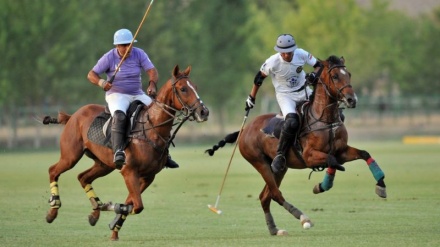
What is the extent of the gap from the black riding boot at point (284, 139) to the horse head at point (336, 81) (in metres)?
0.70

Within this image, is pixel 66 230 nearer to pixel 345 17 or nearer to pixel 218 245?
pixel 218 245

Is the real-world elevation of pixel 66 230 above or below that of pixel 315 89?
below

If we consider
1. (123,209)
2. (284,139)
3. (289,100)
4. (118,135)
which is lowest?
(123,209)

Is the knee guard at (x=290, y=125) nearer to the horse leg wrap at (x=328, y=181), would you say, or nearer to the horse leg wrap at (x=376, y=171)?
the horse leg wrap at (x=328, y=181)

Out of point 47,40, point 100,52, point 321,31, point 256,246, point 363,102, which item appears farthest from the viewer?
point 363,102

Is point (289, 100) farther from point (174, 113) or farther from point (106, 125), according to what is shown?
point (106, 125)

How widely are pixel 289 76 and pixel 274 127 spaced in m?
0.85

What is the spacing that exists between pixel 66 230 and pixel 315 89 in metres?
4.39

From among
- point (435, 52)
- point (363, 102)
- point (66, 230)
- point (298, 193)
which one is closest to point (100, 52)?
point (363, 102)

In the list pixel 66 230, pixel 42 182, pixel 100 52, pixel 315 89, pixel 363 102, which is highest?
pixel 315 89

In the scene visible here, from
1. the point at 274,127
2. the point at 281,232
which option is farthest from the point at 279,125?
the point at 281,232

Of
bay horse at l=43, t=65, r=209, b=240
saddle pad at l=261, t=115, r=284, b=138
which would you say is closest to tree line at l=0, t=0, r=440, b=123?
saddle pad at l=261, t=115, r=284, b=138

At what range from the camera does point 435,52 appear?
314 feet

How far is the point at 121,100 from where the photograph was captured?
18219mm
